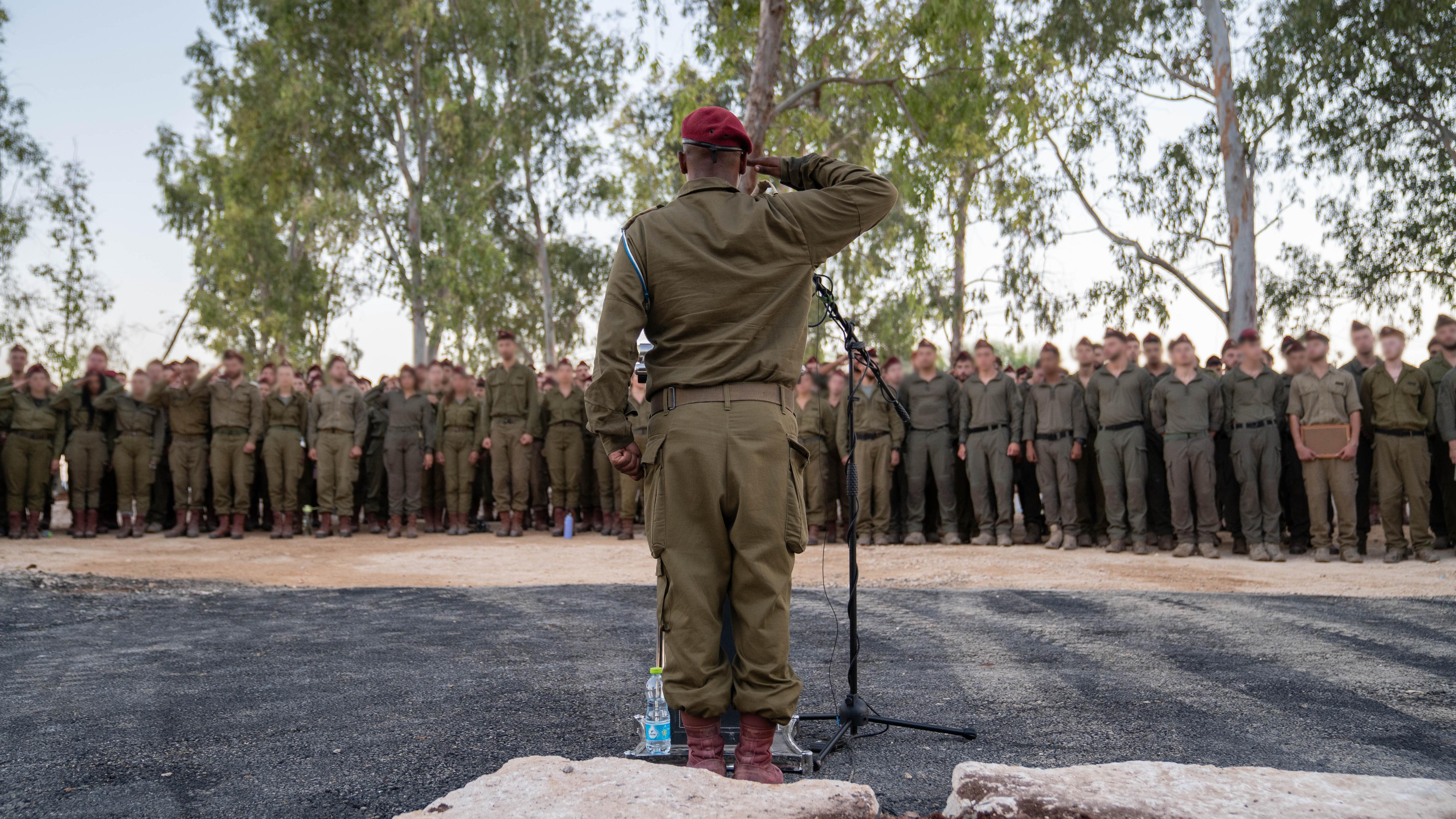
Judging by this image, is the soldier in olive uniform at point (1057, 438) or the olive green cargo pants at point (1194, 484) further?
the soldier in olive uniform at point (1057, 438)

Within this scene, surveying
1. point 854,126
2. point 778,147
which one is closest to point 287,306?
point 854,126

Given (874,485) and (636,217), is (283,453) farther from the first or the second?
(636,217)

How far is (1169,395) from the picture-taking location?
32.3 ft

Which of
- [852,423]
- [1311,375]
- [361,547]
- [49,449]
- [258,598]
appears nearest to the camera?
[852,423]

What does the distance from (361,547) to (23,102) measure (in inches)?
726

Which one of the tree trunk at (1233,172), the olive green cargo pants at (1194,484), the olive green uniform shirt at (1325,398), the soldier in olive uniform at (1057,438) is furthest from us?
the tree trunk at (1233,172)

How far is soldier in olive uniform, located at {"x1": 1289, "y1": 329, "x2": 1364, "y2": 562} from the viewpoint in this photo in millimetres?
9148

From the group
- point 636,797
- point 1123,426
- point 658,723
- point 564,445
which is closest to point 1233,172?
point 1123,426

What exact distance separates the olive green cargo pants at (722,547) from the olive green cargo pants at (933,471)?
8.40m

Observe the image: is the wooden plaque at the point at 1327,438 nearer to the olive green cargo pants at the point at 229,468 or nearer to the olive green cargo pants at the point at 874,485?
the olive green cargo pants at the point at 874,485

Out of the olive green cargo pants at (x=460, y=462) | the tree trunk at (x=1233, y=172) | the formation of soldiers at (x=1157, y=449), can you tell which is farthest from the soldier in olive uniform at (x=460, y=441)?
the tree trunk at (x=1233, y=172)

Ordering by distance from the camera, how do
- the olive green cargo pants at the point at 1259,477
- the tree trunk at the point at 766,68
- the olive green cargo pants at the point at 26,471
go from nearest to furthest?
the olive green cargo pants at the point at 1259,477 < the tree trunk at the point at 766,68 < the olive green cargo pants at the point at 26,471

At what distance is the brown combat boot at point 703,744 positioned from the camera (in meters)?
3.08

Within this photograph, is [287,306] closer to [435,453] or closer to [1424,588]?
[435,453]
